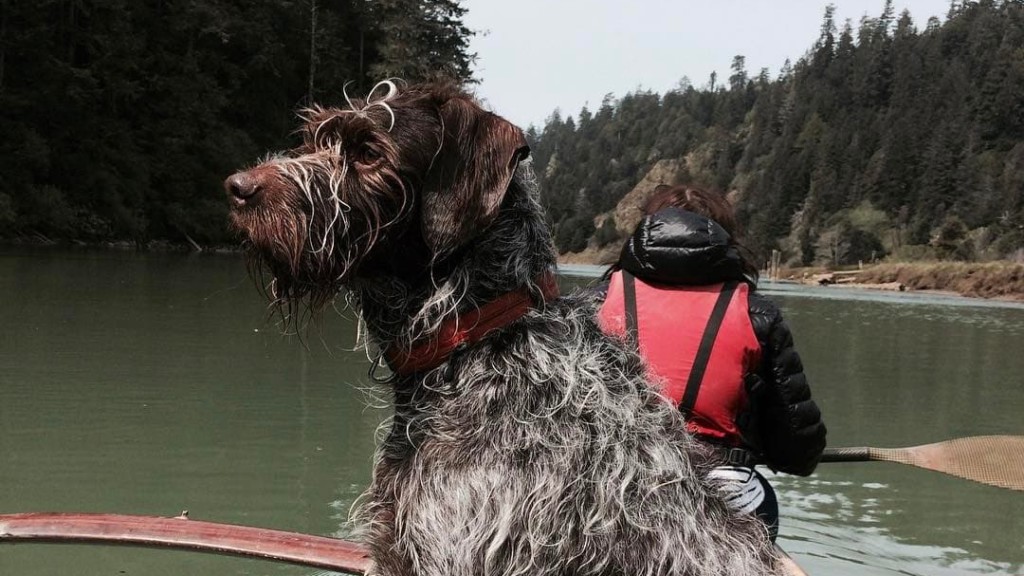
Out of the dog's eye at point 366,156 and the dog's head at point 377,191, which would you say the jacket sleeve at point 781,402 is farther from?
the dog's eye at point 366,156

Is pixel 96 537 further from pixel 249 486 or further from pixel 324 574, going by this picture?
pixel 249 486

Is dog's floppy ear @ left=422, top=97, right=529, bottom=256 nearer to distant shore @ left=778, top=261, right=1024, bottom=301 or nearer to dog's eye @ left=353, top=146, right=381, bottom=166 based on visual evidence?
dog's eye @ left=353, top=146, right=381, bottom=166

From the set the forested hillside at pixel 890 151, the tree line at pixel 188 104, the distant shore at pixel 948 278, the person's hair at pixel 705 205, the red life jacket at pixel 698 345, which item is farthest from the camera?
the forested hillside at pixel 890 151

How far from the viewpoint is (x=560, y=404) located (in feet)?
8.11

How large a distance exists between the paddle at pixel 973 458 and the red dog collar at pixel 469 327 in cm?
364

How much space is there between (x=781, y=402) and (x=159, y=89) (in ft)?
161

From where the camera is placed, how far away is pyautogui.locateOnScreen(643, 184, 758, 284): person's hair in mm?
4694

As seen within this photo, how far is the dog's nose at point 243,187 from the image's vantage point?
2498 millimetres

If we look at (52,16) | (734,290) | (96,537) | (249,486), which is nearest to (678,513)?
(734,290)

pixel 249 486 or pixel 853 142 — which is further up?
pixel 853 142

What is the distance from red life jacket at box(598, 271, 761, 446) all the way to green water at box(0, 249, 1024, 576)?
1449 millimetres

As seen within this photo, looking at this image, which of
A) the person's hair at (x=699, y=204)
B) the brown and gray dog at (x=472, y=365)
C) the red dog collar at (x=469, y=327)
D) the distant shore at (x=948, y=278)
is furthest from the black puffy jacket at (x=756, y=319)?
the distant shore at (x=948, y=278)

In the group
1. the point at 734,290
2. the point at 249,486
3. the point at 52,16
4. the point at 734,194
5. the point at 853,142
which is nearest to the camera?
the point at 734,290

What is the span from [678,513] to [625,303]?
1771 mm
